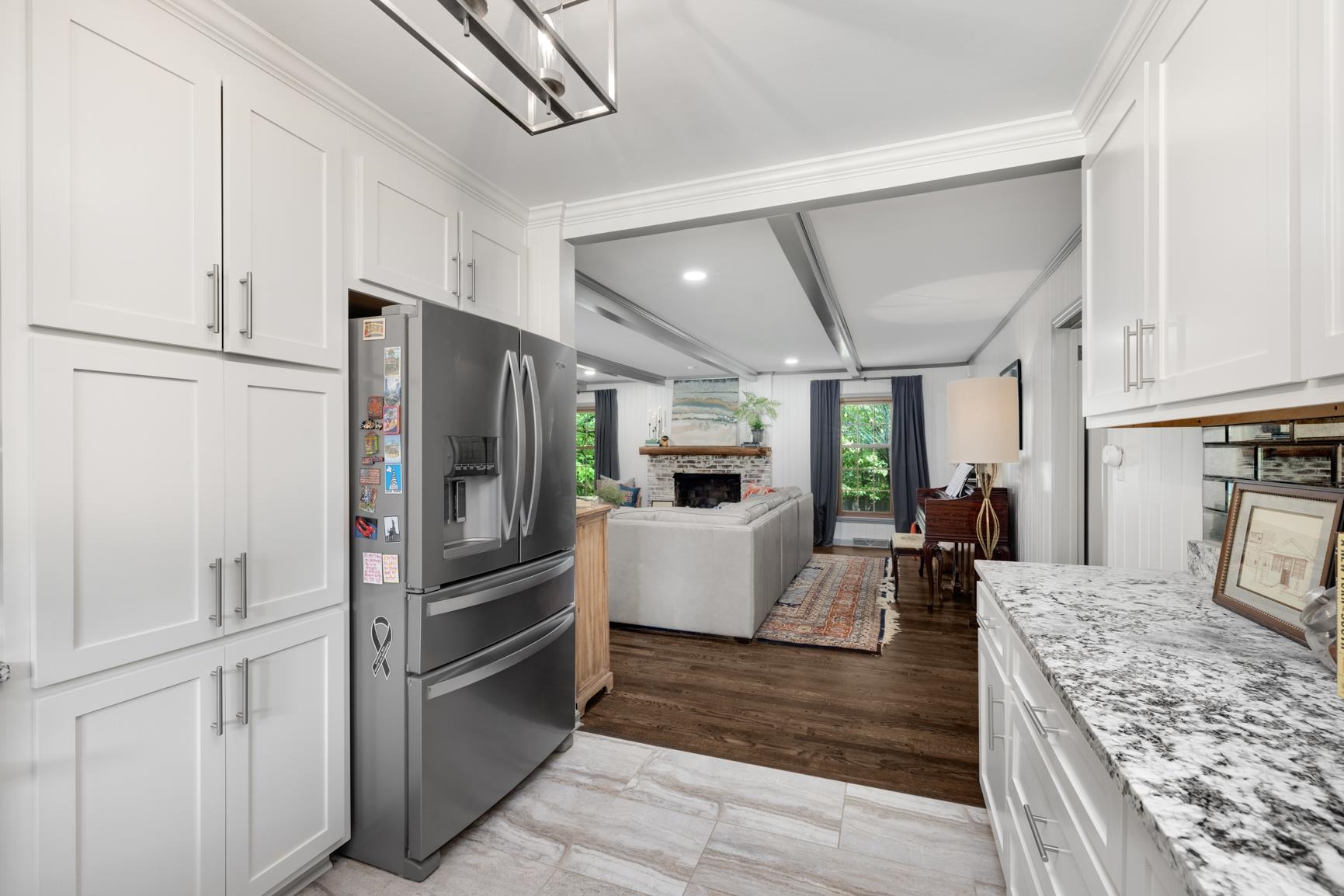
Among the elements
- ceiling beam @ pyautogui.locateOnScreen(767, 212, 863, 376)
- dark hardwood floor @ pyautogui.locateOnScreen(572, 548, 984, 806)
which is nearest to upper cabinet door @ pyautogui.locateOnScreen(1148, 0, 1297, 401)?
ceiling beam @ pyautogui.locateOnScreen(767, 212, 863, 376)

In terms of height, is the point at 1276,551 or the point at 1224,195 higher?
the point at 1224,195

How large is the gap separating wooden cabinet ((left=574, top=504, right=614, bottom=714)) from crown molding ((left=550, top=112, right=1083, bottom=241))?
4.62 feet

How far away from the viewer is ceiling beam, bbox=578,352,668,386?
6961 millimetres

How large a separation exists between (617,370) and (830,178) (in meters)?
5.56

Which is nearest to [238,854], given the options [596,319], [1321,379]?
[1321,379]

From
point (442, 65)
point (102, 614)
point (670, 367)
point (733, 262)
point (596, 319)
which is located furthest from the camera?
point (670, 367)

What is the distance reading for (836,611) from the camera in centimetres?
442

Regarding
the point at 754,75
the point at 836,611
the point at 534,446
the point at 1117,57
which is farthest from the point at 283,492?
the point at 836,611

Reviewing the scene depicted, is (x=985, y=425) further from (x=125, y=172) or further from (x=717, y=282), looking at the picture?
(x=125, y=172)

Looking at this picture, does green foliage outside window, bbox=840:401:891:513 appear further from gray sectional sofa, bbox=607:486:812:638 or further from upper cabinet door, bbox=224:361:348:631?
upper cabinet door, bbox=224:361:348:631

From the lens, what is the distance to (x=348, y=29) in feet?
5.13

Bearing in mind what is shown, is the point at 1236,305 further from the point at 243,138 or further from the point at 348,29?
the point at 243,138

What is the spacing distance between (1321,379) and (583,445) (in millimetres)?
9198

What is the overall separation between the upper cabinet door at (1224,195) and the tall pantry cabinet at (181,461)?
215 cm
